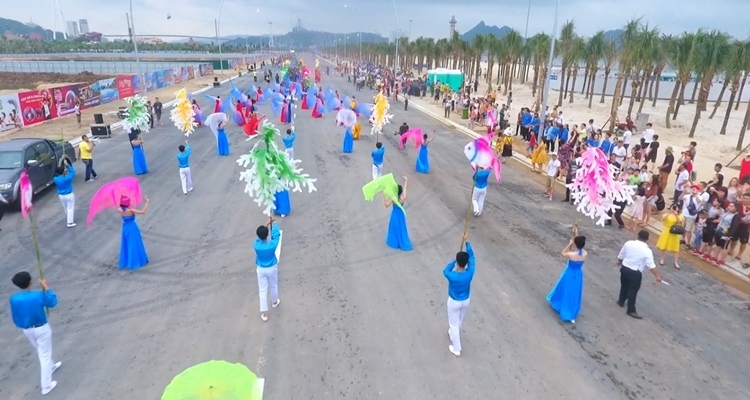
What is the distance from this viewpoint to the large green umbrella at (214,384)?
3.19m

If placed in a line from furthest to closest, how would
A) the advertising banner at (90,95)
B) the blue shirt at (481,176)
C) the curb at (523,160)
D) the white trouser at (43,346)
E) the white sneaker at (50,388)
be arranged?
the advertising banner at (90,95), the blue shirt at (481,176), the curb at (523,160), the white sneaker at (50,388), the white trouser at (43,346)

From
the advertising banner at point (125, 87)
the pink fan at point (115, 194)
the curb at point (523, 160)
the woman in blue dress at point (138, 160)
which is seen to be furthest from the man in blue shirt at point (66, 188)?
the advertising banner at point (125, 87)

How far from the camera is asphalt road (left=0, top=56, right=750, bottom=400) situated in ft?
19.9

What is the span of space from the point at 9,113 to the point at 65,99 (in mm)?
5552

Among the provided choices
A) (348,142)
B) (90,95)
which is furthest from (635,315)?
(90,95)

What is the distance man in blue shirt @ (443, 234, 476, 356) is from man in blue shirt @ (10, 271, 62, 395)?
4832mm

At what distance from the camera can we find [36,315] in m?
5.47

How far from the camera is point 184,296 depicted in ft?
26.2

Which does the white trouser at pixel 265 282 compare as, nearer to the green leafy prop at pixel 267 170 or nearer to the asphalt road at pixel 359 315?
the asphalt road at pixel 359 315

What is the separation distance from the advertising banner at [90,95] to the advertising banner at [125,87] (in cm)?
333

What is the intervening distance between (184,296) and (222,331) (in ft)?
4.64

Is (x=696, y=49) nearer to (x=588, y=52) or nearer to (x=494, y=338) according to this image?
(x=588, y=52)

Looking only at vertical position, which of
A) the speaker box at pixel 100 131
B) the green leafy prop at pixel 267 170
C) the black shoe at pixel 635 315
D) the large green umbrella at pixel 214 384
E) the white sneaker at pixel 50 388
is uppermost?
the green leafy prop at pixel 267 170

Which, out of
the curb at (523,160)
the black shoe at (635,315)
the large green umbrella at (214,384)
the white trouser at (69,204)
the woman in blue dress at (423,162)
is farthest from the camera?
the woman in blue dress at (423,162)
